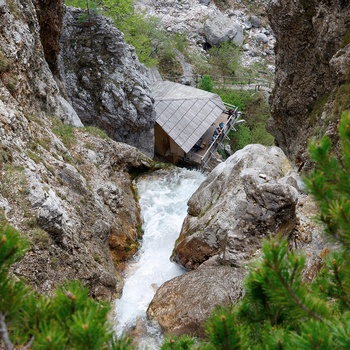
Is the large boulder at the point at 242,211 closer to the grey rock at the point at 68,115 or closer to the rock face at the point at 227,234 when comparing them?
the rock face at the point at 227,234

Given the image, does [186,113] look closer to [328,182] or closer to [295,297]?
[328,182]

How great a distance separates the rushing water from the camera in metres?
12.6

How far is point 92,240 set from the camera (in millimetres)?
12109

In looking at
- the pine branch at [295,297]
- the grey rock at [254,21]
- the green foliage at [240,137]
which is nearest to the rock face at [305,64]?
the green foliage at [240,137]

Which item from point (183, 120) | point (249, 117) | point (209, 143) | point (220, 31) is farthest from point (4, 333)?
point (220, 31)

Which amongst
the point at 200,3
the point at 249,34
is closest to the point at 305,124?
the point at 249,34

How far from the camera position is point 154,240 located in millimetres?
16500

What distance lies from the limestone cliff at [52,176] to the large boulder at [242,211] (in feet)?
10.4

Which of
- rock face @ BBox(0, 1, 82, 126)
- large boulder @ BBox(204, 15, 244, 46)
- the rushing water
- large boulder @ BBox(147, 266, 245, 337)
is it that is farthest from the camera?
large boulder @ BBox(204, 15, 244, 46)

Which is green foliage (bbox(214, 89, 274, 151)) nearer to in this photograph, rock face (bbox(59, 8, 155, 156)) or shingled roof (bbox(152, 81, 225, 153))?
shingled roof (bbox(152, 81, 225, 153))

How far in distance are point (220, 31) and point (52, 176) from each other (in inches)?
1453

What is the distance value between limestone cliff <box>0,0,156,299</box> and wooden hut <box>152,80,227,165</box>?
5803 mm

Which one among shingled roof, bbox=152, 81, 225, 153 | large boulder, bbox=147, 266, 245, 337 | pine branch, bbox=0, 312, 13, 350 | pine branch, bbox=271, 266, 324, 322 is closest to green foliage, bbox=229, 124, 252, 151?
shingled roof, bbox=152, 81, 225, 153

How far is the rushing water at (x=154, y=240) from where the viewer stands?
12.6 m
